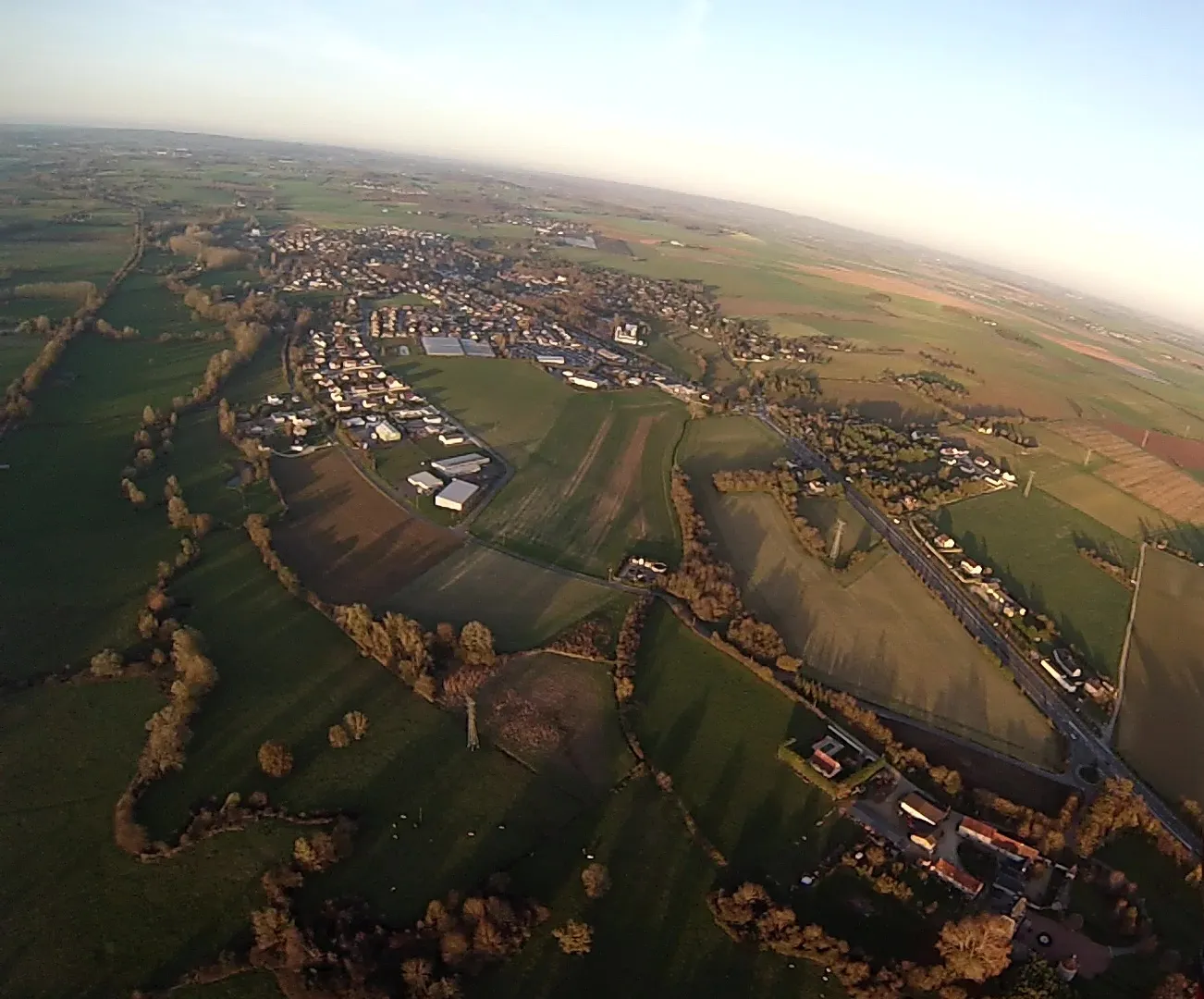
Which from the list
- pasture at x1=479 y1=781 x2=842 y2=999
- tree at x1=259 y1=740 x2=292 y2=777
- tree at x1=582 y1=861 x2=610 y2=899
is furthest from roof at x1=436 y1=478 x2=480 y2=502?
tree at x1=582 y1=861 x2=610 y2=899

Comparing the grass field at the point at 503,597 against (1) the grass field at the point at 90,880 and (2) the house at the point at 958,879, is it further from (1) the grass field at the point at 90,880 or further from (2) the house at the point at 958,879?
(2) the house at the point at 958,879

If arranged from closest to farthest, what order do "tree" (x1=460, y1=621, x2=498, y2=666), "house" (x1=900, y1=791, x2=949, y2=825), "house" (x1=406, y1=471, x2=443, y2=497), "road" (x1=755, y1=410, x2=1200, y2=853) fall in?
"house" (x1=900, y1=791, x2=949, y2=825), "road" (x1=755, y1=410, x2=1200, y2=853), "tree" (x1=460, y1=621, x2=498, y2=666), "house" (x1=406, y1=471, x2=443, y2=497)

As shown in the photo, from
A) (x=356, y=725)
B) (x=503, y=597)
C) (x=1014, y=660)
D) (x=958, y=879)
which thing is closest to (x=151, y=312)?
(x=503, y=597)

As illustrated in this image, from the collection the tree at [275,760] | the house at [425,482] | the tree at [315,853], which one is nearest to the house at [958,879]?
the tree at [315,853]

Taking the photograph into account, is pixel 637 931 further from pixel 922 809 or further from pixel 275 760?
pixel 275 760

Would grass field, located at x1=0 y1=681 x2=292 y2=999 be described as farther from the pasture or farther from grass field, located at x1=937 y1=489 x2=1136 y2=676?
grass field, located at x1=937 y1=489 x2=1136 y2=676

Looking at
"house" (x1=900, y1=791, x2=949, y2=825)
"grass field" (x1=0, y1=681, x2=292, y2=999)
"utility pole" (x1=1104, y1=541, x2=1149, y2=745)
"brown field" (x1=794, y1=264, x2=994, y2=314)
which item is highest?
"brown field" (x1=794, y1=264, x2=994, y2=314)
